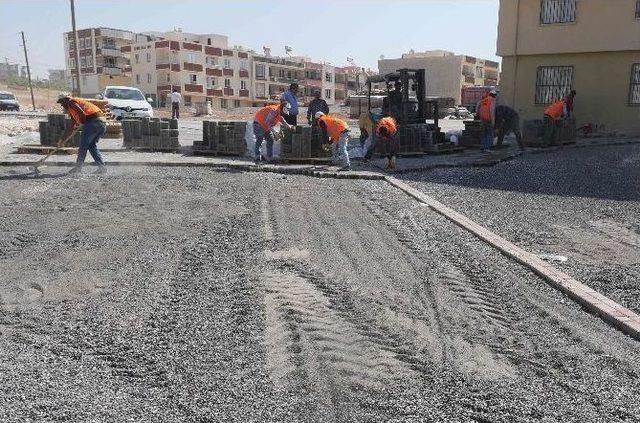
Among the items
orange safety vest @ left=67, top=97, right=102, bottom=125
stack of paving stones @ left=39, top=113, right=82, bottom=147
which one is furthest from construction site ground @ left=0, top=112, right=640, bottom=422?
stack of paving stones @ left=39, top=113, right=82, bottom=147

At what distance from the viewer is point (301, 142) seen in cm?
1226

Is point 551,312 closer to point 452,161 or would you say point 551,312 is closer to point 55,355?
point 55,355

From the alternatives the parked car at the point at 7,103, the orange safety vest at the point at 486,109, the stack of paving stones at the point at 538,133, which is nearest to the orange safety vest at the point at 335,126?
the orange safety vest at the point at 486,109

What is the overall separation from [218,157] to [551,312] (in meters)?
10.1

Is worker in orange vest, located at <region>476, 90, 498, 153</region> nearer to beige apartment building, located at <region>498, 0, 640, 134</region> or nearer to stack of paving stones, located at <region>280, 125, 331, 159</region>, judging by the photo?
stack of paving stones, located at <region>280, 125, 331, 159</region>

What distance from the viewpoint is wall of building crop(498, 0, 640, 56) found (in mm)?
18359

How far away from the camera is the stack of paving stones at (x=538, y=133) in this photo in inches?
627

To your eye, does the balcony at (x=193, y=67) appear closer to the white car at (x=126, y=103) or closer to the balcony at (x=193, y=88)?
the balcony at (x=193, y=88)

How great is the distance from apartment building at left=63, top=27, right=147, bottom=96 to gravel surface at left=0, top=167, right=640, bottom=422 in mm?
71341

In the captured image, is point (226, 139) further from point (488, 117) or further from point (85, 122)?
point (488, 117)

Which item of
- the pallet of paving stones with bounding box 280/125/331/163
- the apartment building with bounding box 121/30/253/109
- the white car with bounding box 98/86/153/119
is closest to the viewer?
the pallet of paving stones with bounding box 280/125/331/163

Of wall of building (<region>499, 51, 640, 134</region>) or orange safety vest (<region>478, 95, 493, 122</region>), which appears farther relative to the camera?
wall of building (<region>499, 51, 640, 134</region>)

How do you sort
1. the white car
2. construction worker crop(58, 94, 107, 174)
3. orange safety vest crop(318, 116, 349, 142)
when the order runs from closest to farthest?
construction worker crop(58, 94, 107, 174) < orange safety vest crop(318, 116, 349, 142) < the white car

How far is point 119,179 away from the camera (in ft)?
31.1
